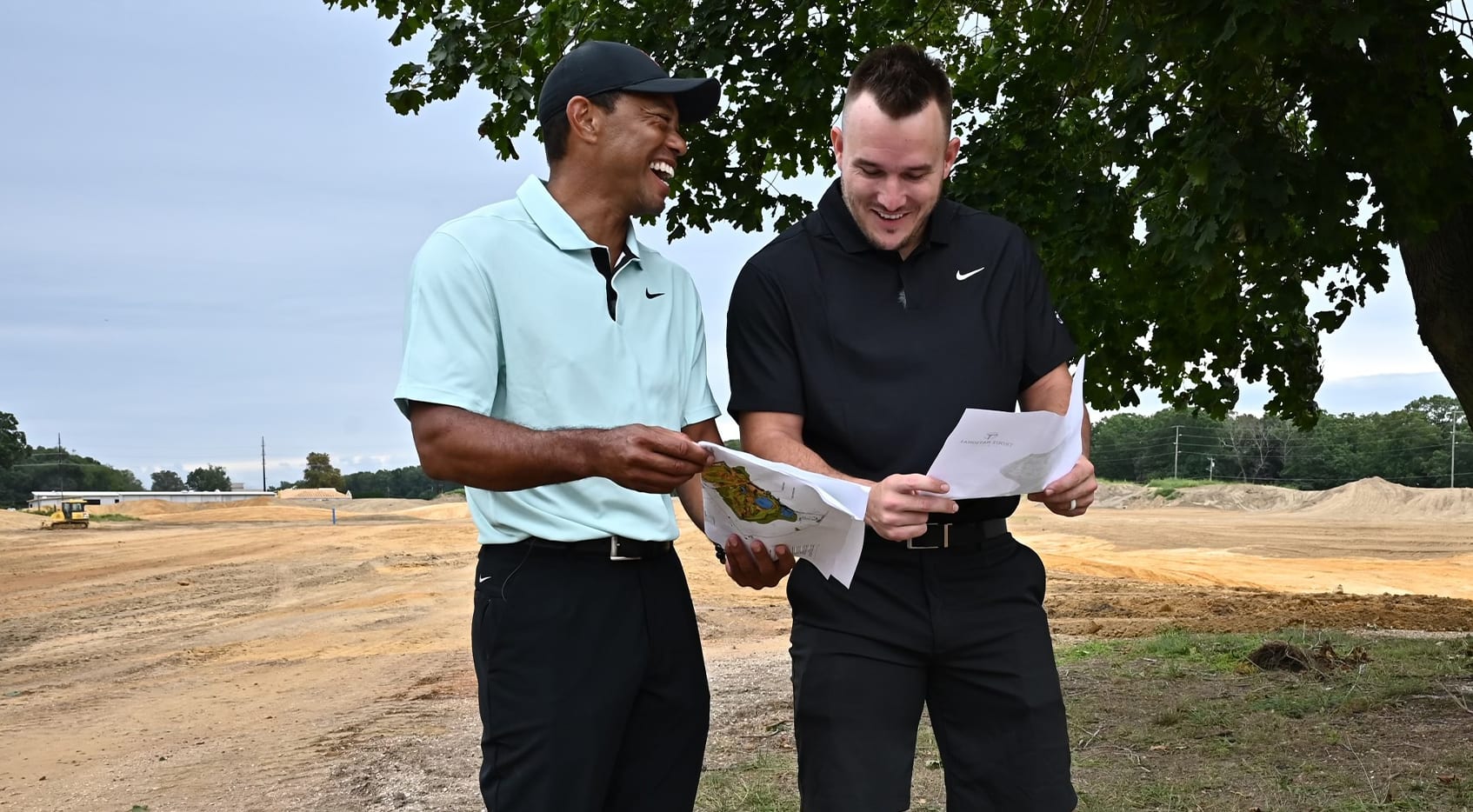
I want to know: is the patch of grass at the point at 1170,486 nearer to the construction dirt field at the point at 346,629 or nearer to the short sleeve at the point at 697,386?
the construction dirt field at the point at 346,629

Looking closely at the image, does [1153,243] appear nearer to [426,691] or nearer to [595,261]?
[595,261]

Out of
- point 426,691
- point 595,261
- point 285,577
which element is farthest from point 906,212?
point 285,577

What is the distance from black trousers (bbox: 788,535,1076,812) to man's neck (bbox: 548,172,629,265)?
0.96m

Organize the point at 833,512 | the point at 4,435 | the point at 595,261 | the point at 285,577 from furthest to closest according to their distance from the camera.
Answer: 1. the point at 4,435
2. the point at 285,577
3. the point at 595,261
4. the point at 833,512

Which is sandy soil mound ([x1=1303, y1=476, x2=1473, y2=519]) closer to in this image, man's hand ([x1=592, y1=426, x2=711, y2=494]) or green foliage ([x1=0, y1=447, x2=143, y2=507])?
man's hand ([x1=592, y1=426, x2=711, y2=494])

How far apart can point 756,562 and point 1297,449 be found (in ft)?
227

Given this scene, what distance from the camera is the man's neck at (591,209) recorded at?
318 centimetres

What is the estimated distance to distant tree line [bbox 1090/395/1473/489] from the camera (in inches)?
2272

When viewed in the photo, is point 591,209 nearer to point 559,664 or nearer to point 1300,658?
point 559,664

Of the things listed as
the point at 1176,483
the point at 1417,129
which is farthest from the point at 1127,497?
the point at 1417,129

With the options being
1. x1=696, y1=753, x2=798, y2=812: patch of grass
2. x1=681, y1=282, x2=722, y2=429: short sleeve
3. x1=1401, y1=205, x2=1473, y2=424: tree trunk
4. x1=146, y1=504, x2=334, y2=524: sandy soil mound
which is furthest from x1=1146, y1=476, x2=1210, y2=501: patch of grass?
x1=681, y1=282, x2=722, y2=429: short sleeve

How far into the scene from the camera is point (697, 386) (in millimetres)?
3369

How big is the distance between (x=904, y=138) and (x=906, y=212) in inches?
7.1

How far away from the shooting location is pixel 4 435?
258 feet
